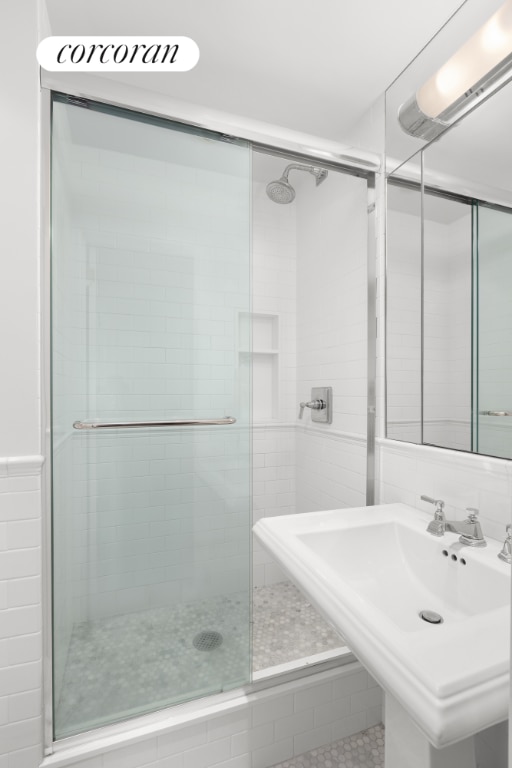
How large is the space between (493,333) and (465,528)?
56 centimetres

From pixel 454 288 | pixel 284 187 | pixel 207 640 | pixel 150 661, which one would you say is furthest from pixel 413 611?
pixel 284 187

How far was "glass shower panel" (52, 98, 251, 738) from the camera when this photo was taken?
3.94ft

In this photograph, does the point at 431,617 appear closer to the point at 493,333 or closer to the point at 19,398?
the point at 493,333

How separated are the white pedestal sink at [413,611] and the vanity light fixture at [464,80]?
1294 millimetres

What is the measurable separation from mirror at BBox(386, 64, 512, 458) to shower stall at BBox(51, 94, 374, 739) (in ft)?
1.71

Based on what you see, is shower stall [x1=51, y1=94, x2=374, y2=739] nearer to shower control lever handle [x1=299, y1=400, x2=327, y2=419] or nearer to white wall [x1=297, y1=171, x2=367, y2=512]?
white wall [x1=297, y1=171, x2=367, y2=512]

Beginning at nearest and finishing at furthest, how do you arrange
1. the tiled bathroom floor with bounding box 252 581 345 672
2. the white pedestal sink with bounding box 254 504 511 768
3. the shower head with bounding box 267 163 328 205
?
the white pedestal sink with bounding box 254 504 511 768 < the tiled bathroom floor with bounding box 252 581 345 672 < the shower head with bounding box 267 163 328 205

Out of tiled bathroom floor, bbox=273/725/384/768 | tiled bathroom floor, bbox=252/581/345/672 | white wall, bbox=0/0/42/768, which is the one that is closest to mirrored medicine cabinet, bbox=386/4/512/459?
tiled bathroom floor, bbox=252/581/345/672

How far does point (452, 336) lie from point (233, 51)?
1280 mm

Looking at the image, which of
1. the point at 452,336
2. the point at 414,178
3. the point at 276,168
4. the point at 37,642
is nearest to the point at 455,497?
the point at 452,336

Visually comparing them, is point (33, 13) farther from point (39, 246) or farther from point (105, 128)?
point (39, 246)

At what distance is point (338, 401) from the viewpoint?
1886mm

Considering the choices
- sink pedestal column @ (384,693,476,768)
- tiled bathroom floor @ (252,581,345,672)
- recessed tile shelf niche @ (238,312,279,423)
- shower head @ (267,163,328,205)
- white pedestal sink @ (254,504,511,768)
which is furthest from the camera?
recessed tile shelf niche @ (238,312,279,423)

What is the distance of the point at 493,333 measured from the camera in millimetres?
1111
